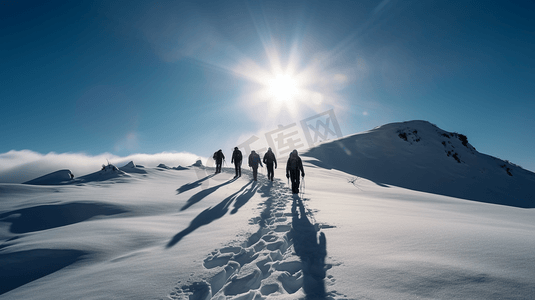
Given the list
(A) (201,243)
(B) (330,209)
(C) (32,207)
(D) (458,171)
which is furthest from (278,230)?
(D) (458,171)

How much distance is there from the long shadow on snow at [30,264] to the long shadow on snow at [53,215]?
2464mm

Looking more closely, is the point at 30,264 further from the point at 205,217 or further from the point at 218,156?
the point at 218,156

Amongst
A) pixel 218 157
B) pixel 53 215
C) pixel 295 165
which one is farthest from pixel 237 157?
pixel 53 215

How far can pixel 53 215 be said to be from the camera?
570 cm

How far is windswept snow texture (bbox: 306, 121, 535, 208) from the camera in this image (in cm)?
3022

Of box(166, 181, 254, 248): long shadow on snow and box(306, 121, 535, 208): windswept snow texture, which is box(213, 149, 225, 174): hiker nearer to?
box(166, 181, 254, 248): long shadow on snow

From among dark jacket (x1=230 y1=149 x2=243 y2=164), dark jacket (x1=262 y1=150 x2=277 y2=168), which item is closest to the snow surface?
dark jacket (x1=262 y1=150 x2=277 y2=168)

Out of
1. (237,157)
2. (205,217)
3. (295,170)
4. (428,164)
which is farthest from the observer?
(428,164)

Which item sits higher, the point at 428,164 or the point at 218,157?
the point at 218,157

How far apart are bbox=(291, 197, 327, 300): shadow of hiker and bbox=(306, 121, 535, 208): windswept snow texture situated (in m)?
22.3

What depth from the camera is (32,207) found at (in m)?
5.92

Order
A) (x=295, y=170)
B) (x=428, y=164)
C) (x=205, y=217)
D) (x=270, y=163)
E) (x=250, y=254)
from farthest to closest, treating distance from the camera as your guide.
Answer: (x=428, y=164) → (x=270, y=163) → (x=295, y=170) → (x=205, y=217) → (x=250, y=254)

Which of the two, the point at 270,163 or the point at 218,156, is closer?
the point at 270,163

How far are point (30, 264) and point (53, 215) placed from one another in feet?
11.2
